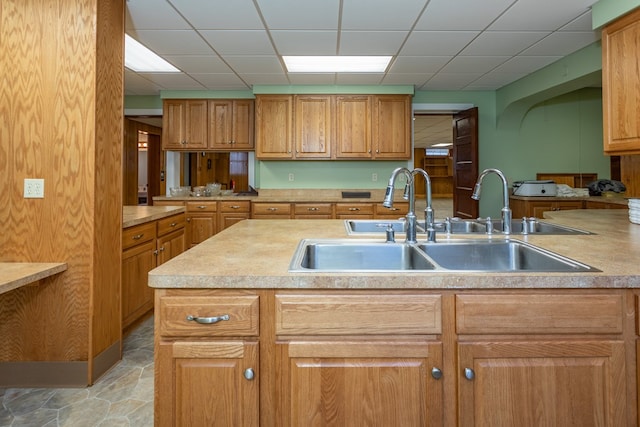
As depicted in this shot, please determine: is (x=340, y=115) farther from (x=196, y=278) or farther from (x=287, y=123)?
(x=196, y=278)

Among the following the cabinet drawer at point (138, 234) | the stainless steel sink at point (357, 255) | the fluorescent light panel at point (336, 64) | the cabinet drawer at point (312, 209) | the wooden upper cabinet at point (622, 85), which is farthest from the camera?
the cabinet drawer at point (312, 209)

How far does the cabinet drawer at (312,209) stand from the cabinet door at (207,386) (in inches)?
138

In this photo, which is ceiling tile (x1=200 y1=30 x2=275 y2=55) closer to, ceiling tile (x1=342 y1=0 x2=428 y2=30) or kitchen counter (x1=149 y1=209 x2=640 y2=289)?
ceiling tile (x1=342 y1=0 x2=428 y2=30)

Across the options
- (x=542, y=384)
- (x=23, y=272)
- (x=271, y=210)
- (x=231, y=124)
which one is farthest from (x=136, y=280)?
(x=231, y=124)

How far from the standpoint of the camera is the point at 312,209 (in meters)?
4.62

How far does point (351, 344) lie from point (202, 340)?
451 mm

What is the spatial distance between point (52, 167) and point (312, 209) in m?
2.90

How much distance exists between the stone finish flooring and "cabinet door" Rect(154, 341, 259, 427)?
86 cm

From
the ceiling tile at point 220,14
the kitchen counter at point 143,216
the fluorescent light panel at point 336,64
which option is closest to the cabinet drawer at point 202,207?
the kitchen counter at point 143,216

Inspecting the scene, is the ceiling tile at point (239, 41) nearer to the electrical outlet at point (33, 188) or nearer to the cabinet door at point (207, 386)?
the electrical outlet at point (33, 188)

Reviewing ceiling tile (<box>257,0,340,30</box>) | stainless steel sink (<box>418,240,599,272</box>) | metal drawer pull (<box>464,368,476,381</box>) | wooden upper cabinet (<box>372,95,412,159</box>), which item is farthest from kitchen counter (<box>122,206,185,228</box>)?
wooden upper cabinet (<box>372,95,412,159</box>)

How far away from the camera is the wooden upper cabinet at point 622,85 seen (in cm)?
249

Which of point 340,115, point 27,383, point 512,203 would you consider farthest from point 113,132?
point 512,203

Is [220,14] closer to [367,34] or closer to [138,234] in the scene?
[367,34]
